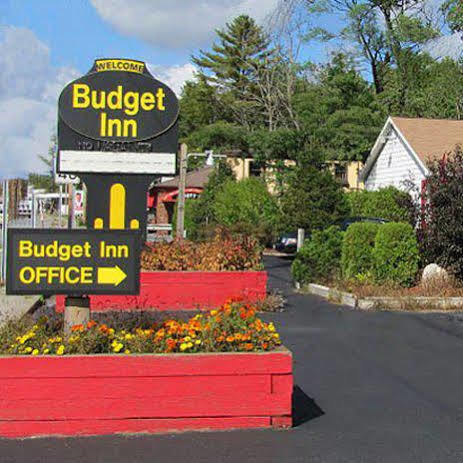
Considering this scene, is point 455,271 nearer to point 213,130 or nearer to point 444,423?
point 444,423

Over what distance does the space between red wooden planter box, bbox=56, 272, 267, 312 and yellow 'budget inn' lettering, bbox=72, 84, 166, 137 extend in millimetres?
5517

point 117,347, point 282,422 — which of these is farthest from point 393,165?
point 117,347

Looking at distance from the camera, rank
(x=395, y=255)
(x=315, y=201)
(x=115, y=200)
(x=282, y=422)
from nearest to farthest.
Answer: (x=282, y=422)
(x=115, y=200)
(x=395, y=255)
(x=315, y=201)

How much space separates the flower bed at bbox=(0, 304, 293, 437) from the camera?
18.2 ft

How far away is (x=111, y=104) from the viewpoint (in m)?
7.89

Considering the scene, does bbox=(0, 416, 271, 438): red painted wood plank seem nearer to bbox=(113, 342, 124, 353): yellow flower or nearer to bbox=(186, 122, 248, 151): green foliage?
bbox=(113, 342, 124, 353): yellow flower

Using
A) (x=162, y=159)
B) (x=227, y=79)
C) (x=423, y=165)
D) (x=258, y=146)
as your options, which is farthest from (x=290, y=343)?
(x=227, y=79)

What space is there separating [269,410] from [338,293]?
9.02 metres

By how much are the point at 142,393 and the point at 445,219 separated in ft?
36.7

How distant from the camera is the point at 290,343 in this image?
32.9 ft

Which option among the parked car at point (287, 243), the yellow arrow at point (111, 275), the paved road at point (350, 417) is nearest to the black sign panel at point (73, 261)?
the yellow arrow at point (111, 275)

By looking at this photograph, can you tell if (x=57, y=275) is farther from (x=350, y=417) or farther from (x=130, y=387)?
(x=350, y=417)

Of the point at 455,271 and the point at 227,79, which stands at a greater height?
the point at 227,79

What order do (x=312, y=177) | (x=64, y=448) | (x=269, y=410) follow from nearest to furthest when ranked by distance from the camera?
(x=64, y=448)
(x=269, y=410)
(x=312, y=177)
